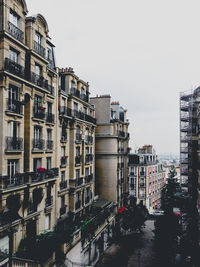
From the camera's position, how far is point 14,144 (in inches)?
641

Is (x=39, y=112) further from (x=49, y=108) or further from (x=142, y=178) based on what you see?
(x=142, y=178)

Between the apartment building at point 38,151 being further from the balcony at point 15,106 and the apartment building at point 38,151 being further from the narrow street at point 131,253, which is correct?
the narrow street at point 131,253

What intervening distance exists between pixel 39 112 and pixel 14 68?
432 centimetres

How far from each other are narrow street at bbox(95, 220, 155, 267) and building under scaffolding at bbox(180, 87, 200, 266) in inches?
238

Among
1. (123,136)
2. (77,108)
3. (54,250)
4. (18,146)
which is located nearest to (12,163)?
(18,146)

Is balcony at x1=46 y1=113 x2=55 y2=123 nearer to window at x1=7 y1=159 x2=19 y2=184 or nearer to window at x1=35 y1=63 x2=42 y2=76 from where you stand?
window at x1=35 y1=63 x2=42 y2=76

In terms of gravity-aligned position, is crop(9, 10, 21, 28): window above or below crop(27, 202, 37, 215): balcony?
above

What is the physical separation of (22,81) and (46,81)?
3.55 metres

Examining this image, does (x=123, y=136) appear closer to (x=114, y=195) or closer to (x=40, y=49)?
(x=114, y=195)

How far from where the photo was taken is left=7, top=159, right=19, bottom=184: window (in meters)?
15.8

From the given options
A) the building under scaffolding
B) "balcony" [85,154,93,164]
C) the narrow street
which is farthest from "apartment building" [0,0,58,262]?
the building under scaffolding

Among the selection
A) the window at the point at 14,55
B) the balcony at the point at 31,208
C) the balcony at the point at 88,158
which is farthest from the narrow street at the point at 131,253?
the window at the point at 14,55

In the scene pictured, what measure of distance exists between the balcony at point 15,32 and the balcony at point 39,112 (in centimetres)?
542

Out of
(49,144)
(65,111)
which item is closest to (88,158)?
(65,111)
